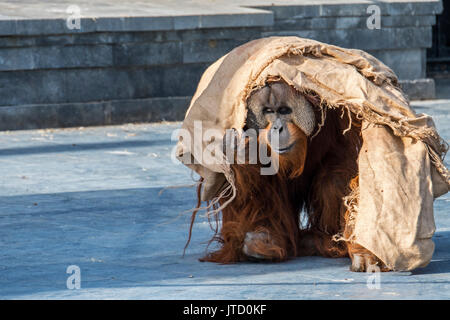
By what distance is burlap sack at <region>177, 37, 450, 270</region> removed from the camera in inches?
146

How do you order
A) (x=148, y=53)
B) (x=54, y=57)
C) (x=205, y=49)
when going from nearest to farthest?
(x=54, y=57) < (x=148, y=53) < (x=205, y=49)

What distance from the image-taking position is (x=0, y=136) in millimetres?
8508

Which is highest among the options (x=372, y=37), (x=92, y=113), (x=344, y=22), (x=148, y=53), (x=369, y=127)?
(x=344, y=22)

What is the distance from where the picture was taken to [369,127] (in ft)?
12.8

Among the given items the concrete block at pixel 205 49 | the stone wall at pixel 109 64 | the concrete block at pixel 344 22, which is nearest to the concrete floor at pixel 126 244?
the stone wall at pixel 109 64

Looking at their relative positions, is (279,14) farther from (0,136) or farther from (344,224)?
(344,224)

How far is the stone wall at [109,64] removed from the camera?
8.84m

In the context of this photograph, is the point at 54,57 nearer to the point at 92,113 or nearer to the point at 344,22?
the point at 92,113

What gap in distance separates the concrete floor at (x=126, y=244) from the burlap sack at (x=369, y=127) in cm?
20

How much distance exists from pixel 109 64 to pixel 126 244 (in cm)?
A: 477

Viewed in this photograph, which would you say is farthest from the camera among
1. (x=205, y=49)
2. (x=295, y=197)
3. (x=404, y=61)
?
(x=404, y=61)
